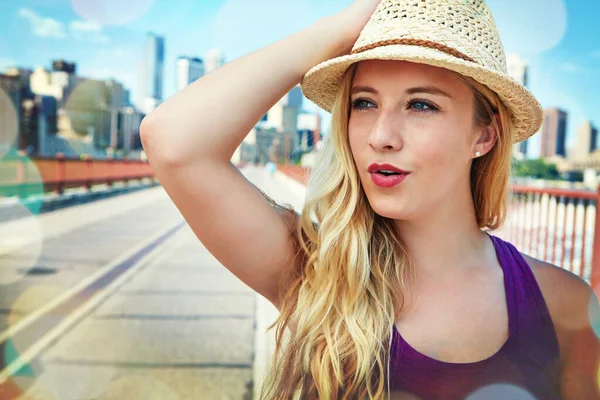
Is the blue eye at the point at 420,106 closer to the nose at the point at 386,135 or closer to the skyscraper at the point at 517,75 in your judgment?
the nose at the point at 386,135

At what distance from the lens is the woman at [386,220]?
154 cm

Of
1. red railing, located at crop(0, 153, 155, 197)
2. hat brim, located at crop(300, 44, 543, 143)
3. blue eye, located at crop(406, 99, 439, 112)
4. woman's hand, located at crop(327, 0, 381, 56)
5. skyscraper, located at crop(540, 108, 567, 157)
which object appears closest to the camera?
hat brim, located at crop(300, 44, 543, 143)

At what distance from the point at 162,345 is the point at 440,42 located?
12.9 ft

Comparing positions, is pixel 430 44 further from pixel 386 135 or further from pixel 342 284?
pixel 342 284

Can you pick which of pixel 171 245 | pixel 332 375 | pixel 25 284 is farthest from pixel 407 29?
pixel 171 245

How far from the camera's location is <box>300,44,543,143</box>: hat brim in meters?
1.50

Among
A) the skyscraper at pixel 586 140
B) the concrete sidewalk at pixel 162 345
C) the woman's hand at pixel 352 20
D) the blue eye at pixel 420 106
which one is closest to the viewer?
the blue eye at pixel 420 106

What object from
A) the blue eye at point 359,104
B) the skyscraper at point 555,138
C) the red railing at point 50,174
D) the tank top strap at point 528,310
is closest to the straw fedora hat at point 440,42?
the blue eye at point 359,104

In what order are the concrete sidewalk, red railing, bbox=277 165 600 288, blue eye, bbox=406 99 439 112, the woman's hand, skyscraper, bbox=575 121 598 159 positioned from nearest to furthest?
1. blue eye, bbox=406 99 439 112
2. the woman's hand
3. the concrete sidewalk
4. red railing, bbox=277 165 600 288
5. skyscraper, bbox=575 121 598 159

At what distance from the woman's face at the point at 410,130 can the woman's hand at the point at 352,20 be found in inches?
5.0

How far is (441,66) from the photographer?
60.6 inches

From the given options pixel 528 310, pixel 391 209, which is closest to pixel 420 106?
pixel 391 209

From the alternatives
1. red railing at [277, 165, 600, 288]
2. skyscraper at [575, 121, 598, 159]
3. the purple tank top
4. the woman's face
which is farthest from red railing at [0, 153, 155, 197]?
skyscraper at [575, 121, 598, 159]

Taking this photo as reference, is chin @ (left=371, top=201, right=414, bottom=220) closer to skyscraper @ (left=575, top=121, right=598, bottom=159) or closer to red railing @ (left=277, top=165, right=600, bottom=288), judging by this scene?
red railing @ (left=277, top=165, right=600, bottom=288)
